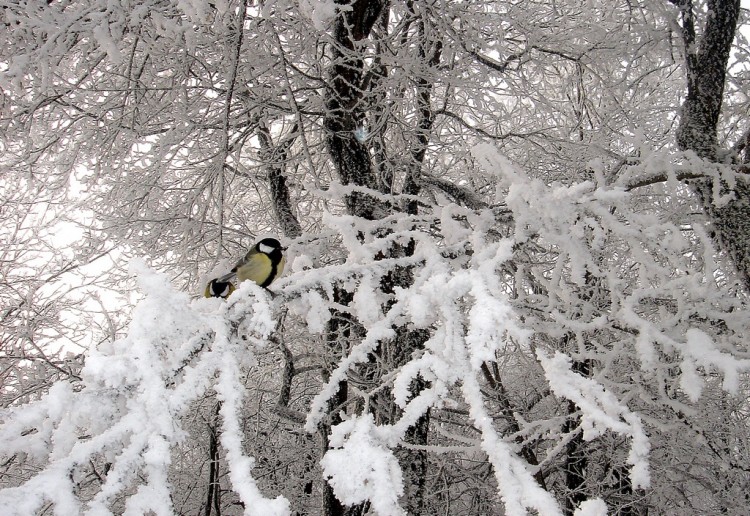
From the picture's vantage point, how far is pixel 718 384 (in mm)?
6961

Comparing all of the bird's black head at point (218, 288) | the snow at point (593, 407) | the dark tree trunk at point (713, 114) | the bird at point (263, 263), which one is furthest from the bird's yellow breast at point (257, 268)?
the dark tree trunk at point (713, 114)

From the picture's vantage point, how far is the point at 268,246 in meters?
4.23

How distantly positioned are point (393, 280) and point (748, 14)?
12.1 feet

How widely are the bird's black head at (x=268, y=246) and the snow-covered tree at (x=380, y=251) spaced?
0.41 meters

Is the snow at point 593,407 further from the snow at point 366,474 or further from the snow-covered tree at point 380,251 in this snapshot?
the snow at point 366,474

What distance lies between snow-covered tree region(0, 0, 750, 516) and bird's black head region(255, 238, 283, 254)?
412 mm

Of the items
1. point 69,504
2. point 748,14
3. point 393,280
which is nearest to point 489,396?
point 393,280

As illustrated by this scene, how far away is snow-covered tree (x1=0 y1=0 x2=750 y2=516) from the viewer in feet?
4.52

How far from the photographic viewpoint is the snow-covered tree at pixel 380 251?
138 cm

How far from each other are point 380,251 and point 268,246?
1709 mm

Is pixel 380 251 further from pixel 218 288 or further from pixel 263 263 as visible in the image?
pixel 218 288

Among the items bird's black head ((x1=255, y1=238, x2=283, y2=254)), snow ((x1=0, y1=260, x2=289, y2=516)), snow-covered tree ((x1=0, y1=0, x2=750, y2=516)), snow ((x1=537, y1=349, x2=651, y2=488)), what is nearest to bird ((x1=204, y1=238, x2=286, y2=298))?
bird's black head ((x1=255, y1=238, x2=283, y2=254))

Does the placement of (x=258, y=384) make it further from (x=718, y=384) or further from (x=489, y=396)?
(x=718, y=384)

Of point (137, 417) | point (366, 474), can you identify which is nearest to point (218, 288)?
point (137, 417)
